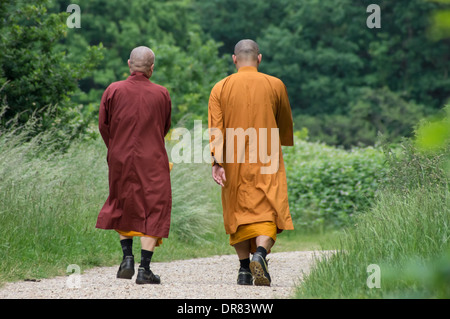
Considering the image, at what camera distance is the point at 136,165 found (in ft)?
16.7

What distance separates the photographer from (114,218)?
5.13m

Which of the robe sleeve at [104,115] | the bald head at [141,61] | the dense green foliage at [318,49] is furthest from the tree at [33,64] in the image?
the dense green foliage at [318,49]

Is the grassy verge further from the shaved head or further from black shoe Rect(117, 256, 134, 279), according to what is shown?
the shaved head

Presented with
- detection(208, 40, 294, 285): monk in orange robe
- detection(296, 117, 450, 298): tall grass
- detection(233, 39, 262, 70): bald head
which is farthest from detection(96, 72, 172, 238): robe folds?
detection(296, 117, 450, 298): tall grass

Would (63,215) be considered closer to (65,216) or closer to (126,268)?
(65,216)

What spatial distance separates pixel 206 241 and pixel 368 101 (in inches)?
972

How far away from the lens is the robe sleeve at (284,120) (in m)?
5.45

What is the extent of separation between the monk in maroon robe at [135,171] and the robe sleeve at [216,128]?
399 millimetres

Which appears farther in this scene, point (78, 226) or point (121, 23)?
point (121, 23)

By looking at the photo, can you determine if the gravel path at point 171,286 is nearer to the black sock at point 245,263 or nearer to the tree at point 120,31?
the black sock at point 245,263

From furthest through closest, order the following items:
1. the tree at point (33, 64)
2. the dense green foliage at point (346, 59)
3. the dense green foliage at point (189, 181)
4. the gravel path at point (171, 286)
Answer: the dense green foliage at point (346, 59) < the tree at point (33, 64) < the gravel path at point (171, 286) < the dense green foliage at point (189, 181)
